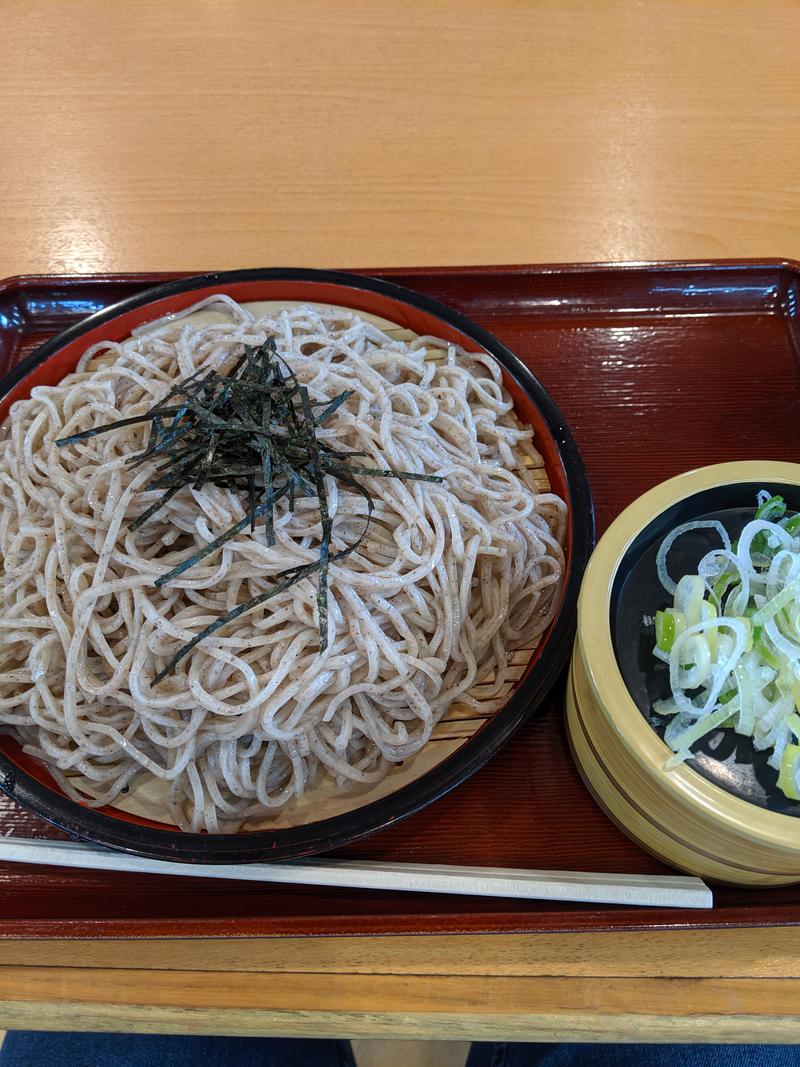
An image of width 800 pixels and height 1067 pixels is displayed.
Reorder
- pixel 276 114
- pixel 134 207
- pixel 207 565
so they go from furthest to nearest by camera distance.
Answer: pixel 276 114 < pixel 134 207 < pixel 207 565

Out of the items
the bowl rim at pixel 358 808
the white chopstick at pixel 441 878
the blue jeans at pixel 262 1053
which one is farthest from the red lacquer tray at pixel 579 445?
the blue jeans at pixel 262 1053

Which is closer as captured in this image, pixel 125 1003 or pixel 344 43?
pixel 125 1003

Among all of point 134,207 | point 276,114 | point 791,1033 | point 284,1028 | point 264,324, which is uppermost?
point 276,114

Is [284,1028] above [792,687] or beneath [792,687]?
beneath

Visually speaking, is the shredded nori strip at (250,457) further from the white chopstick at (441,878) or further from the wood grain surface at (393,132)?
the wood grain surface at (393,132)

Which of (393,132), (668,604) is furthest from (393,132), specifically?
(668,604)

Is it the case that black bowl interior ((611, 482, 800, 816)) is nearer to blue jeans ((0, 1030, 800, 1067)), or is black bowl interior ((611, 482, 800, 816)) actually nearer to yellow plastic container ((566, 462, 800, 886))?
yellow plastic container ((566, 462, 800, 886))

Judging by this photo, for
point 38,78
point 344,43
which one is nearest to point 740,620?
point 344,43

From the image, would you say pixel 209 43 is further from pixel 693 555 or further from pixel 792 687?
pixel 792 687
